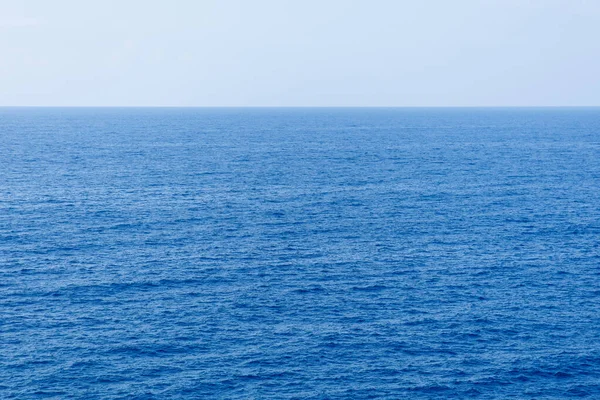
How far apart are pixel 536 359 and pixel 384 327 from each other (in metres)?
13.8

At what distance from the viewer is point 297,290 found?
7456cm

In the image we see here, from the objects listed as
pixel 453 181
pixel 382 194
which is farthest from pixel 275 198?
pixel 453 181

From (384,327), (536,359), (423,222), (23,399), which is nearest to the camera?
(23,399)

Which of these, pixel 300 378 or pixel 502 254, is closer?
pixel 300 378

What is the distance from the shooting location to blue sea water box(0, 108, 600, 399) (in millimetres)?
56156

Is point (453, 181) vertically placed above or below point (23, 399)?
above

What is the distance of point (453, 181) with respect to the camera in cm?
14112

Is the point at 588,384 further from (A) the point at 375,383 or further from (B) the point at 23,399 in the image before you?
(B) the point at 23,399

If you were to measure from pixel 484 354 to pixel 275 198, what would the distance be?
66430 mm

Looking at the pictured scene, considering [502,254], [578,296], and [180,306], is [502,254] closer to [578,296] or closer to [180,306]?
[578,296]

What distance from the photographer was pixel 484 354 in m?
60.3

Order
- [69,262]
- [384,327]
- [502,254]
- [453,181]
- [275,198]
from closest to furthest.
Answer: [384,327]
[69,262]
[502,254]
[275,198]
[453,181]

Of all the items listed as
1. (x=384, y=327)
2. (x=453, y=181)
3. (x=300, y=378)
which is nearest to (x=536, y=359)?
(x=384, y=327)

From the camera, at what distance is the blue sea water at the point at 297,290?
184 feet
